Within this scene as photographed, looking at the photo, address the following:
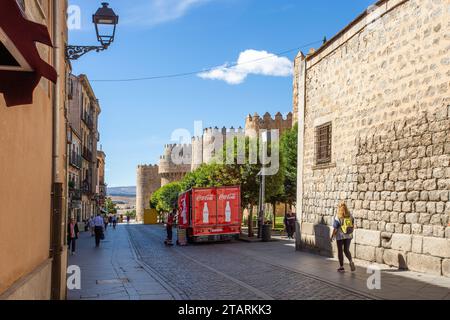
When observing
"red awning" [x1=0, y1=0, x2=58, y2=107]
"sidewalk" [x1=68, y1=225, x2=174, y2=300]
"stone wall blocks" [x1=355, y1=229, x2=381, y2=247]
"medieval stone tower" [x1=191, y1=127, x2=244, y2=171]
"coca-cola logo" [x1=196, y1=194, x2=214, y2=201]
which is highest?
"medieval stone tower" [x1=191, y1=127, x2=244, y2=171]

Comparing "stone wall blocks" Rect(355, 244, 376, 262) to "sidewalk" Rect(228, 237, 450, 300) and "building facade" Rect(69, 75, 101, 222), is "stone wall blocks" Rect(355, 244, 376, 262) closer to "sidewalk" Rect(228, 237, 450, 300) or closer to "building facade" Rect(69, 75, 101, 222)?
"sidewalk" Rect(228, 237, 450, 300)

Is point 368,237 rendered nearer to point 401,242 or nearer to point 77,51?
point 401,242

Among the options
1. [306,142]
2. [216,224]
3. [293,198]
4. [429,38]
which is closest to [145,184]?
[293,198]

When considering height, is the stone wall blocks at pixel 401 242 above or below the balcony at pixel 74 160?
below

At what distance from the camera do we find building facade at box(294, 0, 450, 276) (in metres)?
11.5

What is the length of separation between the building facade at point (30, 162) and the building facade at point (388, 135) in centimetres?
724

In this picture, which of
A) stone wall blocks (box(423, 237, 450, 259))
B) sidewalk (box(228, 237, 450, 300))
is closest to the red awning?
sidewalk (box(228, 237, 450, 300))

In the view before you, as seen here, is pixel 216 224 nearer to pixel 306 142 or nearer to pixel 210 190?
pixel 210 190

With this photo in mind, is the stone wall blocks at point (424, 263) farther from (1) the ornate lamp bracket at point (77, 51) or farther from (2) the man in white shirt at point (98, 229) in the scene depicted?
(2) the man in white shirt at point (98, 229)

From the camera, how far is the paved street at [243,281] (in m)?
9.61

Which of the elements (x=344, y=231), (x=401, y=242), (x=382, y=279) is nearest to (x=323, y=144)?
(x=344, y=231)

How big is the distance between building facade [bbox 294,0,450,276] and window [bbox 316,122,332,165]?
0.10ft

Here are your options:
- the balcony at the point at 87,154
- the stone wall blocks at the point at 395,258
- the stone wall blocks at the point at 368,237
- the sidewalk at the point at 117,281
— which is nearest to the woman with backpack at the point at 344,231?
the stone wall blocks at the point at 395,258

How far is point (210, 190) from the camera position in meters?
25.9
